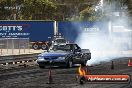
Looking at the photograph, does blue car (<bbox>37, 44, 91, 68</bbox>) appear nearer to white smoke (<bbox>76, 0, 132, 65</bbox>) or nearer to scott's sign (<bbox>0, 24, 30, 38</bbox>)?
white smoke (<bbox>76, 0, 132, 65</bbox>)

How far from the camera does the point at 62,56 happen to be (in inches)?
961

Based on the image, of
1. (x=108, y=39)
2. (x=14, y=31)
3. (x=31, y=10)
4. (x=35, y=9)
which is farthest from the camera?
(x=35, y=9)

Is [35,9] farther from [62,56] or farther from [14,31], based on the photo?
[62,56]

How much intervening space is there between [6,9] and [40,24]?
22432 mm

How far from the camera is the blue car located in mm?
24406

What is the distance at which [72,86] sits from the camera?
15.6 meters

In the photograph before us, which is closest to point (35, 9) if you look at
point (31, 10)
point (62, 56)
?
point (31, 10)

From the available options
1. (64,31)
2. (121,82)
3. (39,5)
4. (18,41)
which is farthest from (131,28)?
(121,82)

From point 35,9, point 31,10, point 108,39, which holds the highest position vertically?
point 35,9

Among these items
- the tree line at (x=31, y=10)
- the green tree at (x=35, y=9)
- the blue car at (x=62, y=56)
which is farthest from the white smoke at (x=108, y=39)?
the blue car at (x=62, y=56)

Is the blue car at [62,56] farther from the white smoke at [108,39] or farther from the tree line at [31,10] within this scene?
the tree line at [31,10]

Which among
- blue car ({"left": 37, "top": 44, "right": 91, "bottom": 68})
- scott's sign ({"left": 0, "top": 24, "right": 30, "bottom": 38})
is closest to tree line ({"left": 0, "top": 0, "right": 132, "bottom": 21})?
scott's sign ({"left": 0, "top": 24, "right": 30, "bottom": 38})

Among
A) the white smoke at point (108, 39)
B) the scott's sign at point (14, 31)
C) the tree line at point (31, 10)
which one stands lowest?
the white smoke at point (108, 39)

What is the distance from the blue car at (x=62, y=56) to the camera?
2441cm
